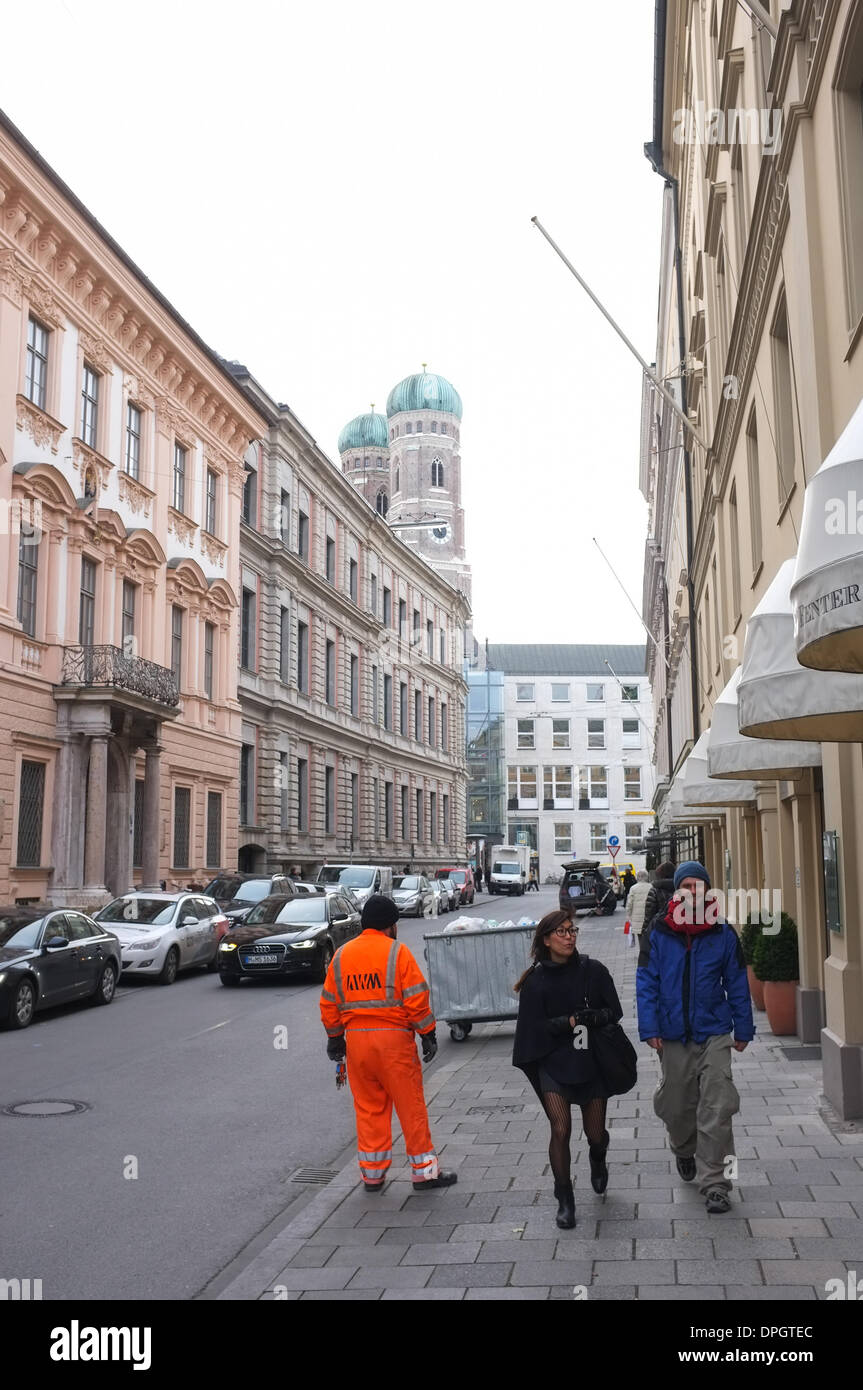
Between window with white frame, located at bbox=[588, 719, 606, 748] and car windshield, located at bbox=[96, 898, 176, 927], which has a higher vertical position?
window with white frame, located at bbox=[588, 719, 606, 748]

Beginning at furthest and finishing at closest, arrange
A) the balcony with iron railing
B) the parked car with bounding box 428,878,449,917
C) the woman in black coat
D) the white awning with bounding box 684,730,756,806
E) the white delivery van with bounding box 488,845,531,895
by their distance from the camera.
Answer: the white delivery van with bounding box 488,845,531,895
the parked car with bounding box 428,878,449,917
the balcony with iron railing
the white awning with bounding box 684,730,756,806
the woman in black coat

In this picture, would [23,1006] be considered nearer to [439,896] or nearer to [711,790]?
[711,790]

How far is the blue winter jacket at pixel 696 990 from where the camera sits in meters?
7.27

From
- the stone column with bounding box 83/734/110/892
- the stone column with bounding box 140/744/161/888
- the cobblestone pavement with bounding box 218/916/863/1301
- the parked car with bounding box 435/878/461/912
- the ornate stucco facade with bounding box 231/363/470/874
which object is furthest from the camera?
the parked car with bounding box 435/878/461/912

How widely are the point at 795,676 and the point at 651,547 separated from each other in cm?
4316

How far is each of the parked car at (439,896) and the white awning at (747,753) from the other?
1336 inches

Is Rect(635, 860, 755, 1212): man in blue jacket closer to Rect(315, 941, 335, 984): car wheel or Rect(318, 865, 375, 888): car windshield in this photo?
Rect(315, 941, 335, 984): car wheel

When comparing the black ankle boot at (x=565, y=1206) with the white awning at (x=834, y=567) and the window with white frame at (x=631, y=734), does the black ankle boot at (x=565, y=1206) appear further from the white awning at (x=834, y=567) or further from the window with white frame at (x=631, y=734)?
the window with white frame at (x=631, y=734)

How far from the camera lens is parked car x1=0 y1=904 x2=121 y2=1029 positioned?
1566cm

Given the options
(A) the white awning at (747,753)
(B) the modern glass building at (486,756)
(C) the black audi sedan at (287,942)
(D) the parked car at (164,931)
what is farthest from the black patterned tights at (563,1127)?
(B) the modern glass building at (486,756)

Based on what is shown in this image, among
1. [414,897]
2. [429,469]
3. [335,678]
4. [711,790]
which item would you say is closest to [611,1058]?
[711,790]

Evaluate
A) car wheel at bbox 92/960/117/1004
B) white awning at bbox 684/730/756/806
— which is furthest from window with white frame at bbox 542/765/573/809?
car wheel at bbox 92/960/117/1004

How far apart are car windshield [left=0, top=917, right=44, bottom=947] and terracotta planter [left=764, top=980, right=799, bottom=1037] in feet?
29.8
